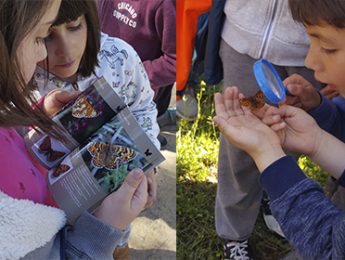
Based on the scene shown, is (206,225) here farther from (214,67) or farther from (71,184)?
(71,184)

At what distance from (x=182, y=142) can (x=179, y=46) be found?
623 millimetres

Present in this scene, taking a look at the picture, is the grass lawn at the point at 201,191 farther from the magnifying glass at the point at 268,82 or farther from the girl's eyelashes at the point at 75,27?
the girl's eyelashes at the point at 75,27

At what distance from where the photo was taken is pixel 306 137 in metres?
1.05

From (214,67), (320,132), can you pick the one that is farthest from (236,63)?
(320,132)

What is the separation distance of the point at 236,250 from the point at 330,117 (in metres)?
0.65

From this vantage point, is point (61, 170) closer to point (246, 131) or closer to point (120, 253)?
point (246, 131)

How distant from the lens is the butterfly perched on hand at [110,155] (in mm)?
796

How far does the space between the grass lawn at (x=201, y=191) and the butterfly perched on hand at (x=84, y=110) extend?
3.09 feet

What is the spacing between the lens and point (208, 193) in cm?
190

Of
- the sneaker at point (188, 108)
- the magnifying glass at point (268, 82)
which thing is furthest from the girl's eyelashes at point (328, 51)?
the sneaker at point (188, 108)

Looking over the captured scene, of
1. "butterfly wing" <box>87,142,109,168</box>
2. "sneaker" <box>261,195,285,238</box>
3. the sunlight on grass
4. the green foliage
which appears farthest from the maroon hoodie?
"butterfly wing" <box>87,142,109,168</box>

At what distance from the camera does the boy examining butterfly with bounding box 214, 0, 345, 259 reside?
0.82 m

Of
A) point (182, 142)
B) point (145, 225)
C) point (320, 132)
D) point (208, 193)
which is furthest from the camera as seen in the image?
point (182, 142)

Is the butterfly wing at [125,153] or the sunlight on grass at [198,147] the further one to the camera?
the sunlight on grass at [198,147]
